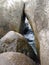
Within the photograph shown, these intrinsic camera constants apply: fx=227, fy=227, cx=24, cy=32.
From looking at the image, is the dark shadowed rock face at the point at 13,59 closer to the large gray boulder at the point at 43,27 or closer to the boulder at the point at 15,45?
the large gray boulder at the point at 43,27

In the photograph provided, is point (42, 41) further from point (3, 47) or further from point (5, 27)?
point (5, 27)

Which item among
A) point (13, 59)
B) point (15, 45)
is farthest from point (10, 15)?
point (13, 59)

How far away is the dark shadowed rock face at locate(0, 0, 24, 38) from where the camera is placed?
7.13m

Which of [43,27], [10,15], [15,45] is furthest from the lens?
[10,15]

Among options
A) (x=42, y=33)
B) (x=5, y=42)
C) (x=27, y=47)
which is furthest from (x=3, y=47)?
(x=42, y=33)

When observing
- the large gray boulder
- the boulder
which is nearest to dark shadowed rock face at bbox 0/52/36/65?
the large gray boulder

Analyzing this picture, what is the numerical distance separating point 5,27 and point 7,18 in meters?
0.31

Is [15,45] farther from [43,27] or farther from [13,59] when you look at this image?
[43,27]

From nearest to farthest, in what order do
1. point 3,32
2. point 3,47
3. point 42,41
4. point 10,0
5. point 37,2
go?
point 42,41 < point 37,2 < point 3,47 < point 3,32 < point 10,0

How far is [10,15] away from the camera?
731cm

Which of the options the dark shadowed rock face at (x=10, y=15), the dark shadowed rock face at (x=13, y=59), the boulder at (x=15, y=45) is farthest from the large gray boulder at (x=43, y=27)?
the dark shadowed rock face at (x=10, y=15)

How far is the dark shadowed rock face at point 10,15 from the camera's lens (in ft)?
23.4

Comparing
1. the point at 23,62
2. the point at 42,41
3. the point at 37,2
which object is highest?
the point at 37,2

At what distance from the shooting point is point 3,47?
4.69m
